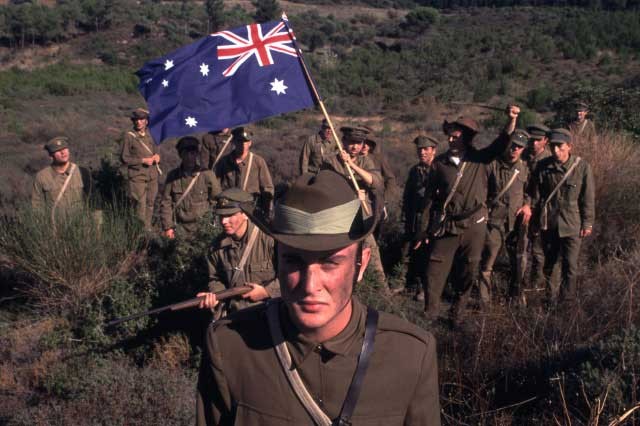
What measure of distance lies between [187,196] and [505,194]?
12.1 ft

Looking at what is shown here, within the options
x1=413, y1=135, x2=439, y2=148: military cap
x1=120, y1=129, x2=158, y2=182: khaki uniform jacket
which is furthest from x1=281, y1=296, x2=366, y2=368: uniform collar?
x1=120, y1=129, x2=158, y2=182: khaki uniform jacket

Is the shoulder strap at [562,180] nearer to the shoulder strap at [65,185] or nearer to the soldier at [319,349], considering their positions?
the soldier at [319,349]

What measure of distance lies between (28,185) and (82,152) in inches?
188

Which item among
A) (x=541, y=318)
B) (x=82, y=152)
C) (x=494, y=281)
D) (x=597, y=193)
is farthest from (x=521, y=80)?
(x=541, y=318)

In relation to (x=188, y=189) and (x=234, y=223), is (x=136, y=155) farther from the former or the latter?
(x=234, y=223)

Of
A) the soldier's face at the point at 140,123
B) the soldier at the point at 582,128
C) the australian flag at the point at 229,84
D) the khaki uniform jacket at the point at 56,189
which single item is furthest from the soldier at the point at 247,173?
the soldier at the point at 582,128

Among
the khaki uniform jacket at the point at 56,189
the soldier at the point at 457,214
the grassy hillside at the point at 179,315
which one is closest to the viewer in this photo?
the grassy hillside at the point at 179,315

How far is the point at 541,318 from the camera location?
514cm

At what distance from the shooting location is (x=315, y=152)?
9203 mm

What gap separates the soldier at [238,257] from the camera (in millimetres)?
5336

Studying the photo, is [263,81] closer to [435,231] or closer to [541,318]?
[435,231]

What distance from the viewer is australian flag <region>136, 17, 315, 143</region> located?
6.35 metres

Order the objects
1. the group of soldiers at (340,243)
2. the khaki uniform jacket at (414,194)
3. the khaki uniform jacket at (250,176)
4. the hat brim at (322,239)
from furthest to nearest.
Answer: the khaki uniform jacket at (414,194) < the khaki uniform jacket at (250,176) < the group of soldiers at (340,243) < the hat brim at (322,239)

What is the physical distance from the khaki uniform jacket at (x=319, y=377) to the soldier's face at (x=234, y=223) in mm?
3080
